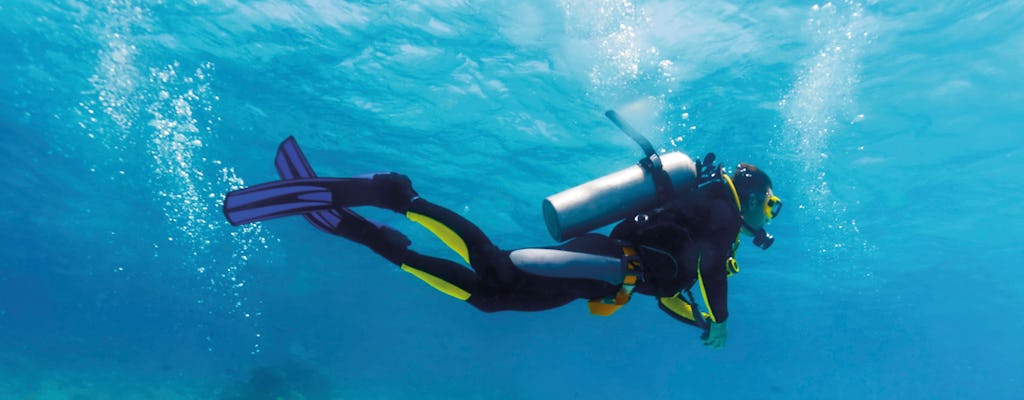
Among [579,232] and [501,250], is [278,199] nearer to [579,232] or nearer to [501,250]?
[501,250]

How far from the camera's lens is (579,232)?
449 centimetres

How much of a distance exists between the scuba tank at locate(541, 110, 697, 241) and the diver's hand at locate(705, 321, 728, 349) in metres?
1.28

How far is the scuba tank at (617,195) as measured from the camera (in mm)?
4406

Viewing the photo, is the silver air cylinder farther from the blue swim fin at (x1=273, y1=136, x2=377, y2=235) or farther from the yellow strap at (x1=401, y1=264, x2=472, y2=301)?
the blue swim fin at (x1=273, y1=136, x2=377, y2=235)

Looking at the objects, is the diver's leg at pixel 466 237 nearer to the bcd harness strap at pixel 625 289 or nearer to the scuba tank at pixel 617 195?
the scuba tank at pixel 617 195

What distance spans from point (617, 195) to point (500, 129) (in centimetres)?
1138

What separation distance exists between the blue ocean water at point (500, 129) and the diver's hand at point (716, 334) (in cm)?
761

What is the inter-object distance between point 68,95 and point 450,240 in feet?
63.8

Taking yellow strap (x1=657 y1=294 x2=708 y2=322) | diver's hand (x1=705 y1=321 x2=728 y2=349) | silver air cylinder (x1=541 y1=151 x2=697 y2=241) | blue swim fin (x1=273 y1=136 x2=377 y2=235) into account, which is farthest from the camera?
yellow strap (x1=657 y1=294 x2=708 y2=322)

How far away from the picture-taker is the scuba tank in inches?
173

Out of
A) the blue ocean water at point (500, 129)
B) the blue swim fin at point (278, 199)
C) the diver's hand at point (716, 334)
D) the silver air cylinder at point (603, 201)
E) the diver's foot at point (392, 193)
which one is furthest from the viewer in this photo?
the blue ocean water at point (500, 129)

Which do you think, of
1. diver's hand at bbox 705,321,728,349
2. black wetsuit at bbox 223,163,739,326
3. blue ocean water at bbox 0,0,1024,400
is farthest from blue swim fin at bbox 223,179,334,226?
blue ocean water at bbox 0,0,1024,400

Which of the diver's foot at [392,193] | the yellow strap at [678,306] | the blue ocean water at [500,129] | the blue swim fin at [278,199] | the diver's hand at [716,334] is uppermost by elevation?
the blue ocean water at [500,129]

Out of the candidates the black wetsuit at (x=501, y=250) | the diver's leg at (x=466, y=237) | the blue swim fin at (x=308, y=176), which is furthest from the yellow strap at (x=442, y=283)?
the blue swim fin at (x=308, y=176)
